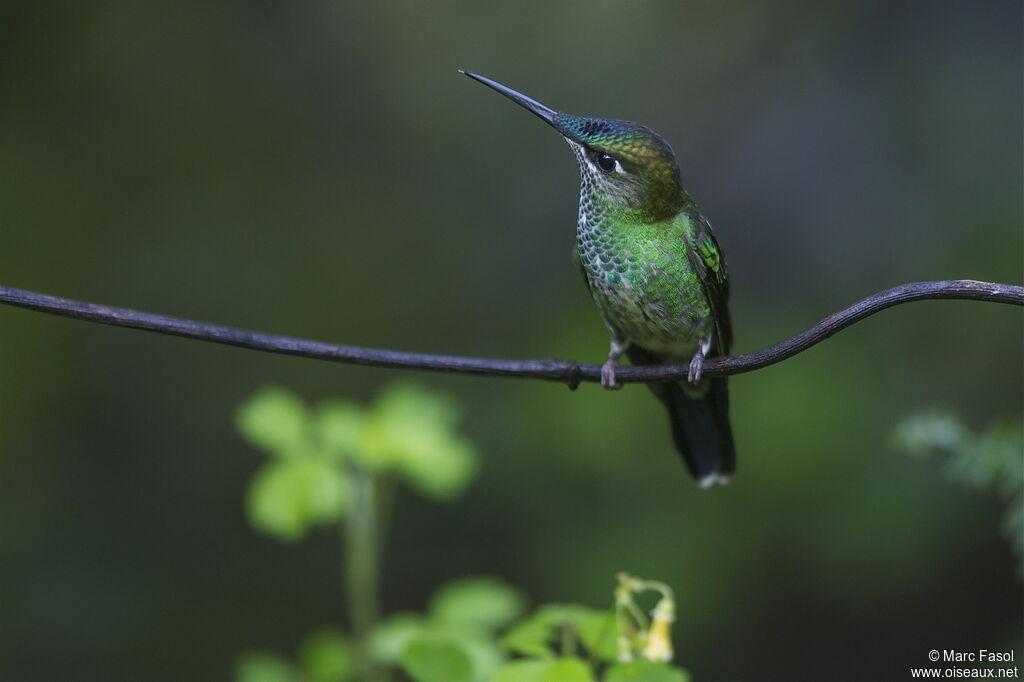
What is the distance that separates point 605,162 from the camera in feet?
6.46

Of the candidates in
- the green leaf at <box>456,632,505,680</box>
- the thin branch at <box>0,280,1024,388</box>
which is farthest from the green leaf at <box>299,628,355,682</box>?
the thin branch at <box>0,280,1024,388</box>

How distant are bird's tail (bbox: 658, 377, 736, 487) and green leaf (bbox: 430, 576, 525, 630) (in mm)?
528

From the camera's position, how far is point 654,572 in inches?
134

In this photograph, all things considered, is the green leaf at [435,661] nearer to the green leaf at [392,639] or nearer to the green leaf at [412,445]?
the green leaf at [392,639]

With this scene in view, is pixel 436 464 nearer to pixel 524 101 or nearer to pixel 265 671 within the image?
pixel 265 671

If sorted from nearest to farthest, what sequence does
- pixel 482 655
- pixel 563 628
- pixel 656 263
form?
pixel 563 628
pixel 482 655
pixel 656 263

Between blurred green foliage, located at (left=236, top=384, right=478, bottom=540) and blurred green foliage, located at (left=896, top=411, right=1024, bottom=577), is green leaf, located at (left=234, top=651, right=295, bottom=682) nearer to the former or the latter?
blurred green foliage, located at (left=236, top=384, right=478, bottom=540)

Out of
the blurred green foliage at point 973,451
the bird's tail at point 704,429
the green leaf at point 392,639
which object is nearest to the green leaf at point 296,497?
the green leaf at point 392,639

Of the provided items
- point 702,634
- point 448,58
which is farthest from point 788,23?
point 702,634

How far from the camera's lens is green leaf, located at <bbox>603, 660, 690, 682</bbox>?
1.45m

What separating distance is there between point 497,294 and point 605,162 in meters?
2.40

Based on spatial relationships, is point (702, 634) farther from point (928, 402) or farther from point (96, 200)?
point (96, 200)

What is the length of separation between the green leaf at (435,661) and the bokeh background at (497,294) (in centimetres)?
198

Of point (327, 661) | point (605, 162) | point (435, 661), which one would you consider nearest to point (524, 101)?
point (605, 162)
